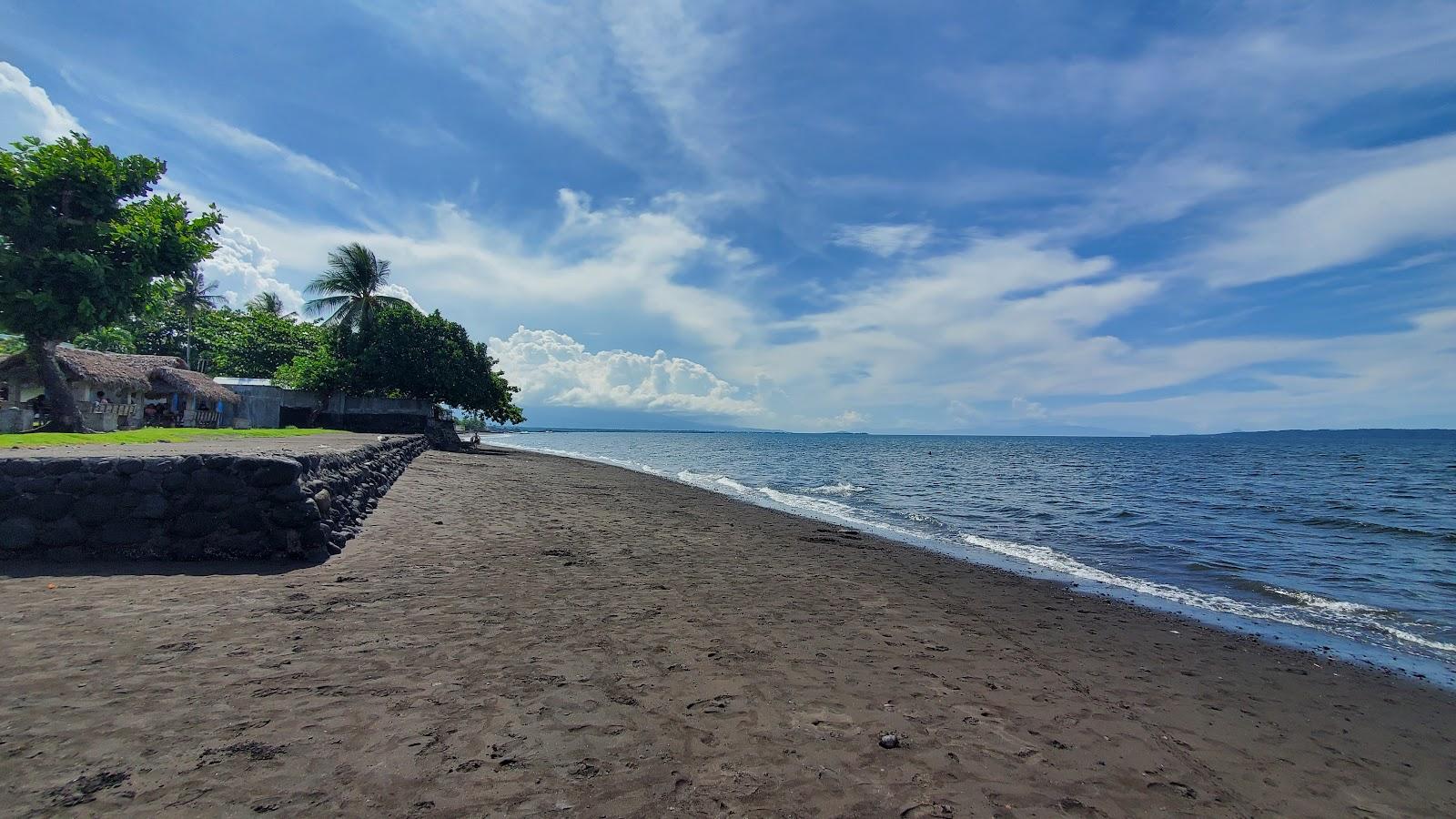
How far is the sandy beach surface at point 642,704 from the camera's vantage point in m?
3.65

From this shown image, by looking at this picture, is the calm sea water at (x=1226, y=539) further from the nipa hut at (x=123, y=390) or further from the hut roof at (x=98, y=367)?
the hut roof at (x=98, y=367)

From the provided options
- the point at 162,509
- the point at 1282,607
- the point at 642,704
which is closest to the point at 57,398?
the point at 162,509

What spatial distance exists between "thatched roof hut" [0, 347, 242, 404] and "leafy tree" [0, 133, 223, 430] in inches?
147

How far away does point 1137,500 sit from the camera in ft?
87.6

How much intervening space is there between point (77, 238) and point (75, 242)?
205mm

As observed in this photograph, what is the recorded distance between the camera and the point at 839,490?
1235 inches

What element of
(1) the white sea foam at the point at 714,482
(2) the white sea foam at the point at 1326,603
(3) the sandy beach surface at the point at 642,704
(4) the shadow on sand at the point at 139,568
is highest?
(4) the shadow on sand at the point at 139,568

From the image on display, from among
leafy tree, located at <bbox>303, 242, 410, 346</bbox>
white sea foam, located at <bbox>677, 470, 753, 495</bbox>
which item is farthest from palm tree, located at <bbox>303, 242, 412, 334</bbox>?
white sea foam, located at <bbox>677, 470, 753, 495</bbox>

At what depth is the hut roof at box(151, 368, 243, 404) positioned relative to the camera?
30562mm

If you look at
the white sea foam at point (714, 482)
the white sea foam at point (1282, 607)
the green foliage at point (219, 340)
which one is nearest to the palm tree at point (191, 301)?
the green foliage at point (219, 340)

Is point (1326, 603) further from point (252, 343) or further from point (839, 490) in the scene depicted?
point (252, 343)

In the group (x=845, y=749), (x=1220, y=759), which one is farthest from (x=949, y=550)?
(x=845, y=749)

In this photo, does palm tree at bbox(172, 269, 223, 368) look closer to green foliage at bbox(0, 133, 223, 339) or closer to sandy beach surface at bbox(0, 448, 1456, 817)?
green foliage at bbox(0, 133, 223, 339)

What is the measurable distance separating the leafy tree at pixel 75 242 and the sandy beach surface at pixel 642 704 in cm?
1893
